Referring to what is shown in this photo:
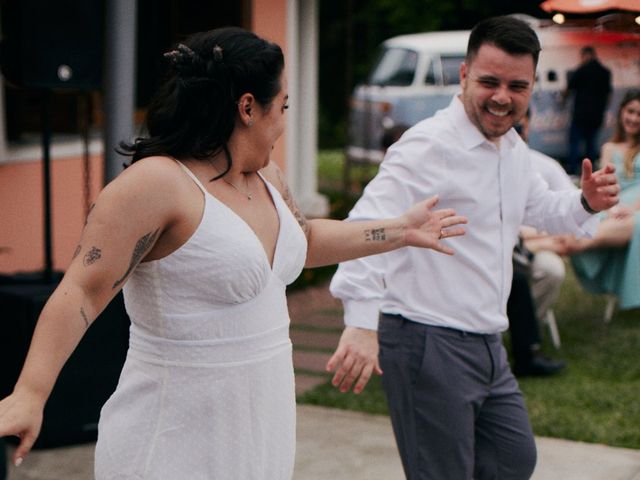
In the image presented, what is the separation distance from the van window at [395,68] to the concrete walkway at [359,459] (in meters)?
12.9

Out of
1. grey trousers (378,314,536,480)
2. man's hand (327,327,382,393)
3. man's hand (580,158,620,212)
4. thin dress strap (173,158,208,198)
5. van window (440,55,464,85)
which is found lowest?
grey trousers (378,314,536,480)

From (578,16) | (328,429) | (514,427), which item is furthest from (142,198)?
(578,16)

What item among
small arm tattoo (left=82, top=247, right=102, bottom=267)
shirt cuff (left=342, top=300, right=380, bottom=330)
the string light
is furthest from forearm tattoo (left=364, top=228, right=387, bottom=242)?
the string light

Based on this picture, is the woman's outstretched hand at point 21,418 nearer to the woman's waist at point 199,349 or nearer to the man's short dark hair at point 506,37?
the woman's waist at point 199,349

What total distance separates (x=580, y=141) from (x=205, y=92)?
1601 cm

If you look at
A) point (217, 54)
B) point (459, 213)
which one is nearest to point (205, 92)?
point (217, 54)

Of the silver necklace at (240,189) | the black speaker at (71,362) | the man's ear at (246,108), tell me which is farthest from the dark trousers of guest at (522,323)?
the man's ear at (246,108)

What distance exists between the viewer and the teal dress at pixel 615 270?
7.28m

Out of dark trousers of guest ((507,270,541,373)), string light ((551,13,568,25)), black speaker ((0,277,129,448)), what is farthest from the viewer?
string light ((551,13,568,25))

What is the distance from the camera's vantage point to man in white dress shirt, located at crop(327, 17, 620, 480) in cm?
346

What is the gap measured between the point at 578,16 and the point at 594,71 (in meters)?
8.96

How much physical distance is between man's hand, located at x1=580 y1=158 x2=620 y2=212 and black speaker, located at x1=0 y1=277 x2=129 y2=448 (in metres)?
2.41

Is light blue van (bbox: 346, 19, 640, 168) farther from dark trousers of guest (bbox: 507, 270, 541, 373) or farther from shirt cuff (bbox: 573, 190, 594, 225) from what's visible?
shirt cuff (bbox: 573, 190, 594, 225)

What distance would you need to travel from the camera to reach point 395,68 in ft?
60.1
